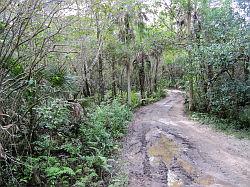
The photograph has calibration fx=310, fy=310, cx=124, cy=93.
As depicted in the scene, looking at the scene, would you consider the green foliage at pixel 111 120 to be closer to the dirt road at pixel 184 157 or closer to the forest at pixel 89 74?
the forest at pixel 89 74

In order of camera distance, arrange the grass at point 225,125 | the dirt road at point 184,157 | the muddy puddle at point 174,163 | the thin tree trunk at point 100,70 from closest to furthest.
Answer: the muddy puddle at point 174,163, the dirt road at point 184,157, the grass at point 225,125, the thin tree trunk at point 100,70

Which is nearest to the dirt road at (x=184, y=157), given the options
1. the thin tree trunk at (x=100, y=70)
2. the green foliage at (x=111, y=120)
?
the green foliage at (x=111, y=120)

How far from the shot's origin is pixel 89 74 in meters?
19.4

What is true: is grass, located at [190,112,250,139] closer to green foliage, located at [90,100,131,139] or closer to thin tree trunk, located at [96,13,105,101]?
green foliage, located at [90,100,131,139]

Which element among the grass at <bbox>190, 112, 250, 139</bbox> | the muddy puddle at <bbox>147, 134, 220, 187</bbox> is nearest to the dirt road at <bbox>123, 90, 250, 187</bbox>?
the muddy puddle at <bbox>147, 134, 220, 187</bbox>

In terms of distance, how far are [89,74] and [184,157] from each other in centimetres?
1114

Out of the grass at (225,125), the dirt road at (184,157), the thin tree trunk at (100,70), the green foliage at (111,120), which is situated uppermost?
the thin tree trunk at (100,70)

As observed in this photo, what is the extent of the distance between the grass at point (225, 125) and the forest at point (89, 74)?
2.5 inches

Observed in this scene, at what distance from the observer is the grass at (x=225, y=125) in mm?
13552

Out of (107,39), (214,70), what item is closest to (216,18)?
(214,70)

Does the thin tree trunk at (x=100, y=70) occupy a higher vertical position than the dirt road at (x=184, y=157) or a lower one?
higher

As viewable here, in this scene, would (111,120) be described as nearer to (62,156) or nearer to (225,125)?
(62,156)

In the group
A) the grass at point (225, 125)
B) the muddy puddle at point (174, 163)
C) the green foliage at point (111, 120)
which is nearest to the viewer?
the muddy puddle at point (174, 163)

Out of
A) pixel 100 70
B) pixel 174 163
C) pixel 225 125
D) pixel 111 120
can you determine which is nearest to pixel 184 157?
pixel 174 163
